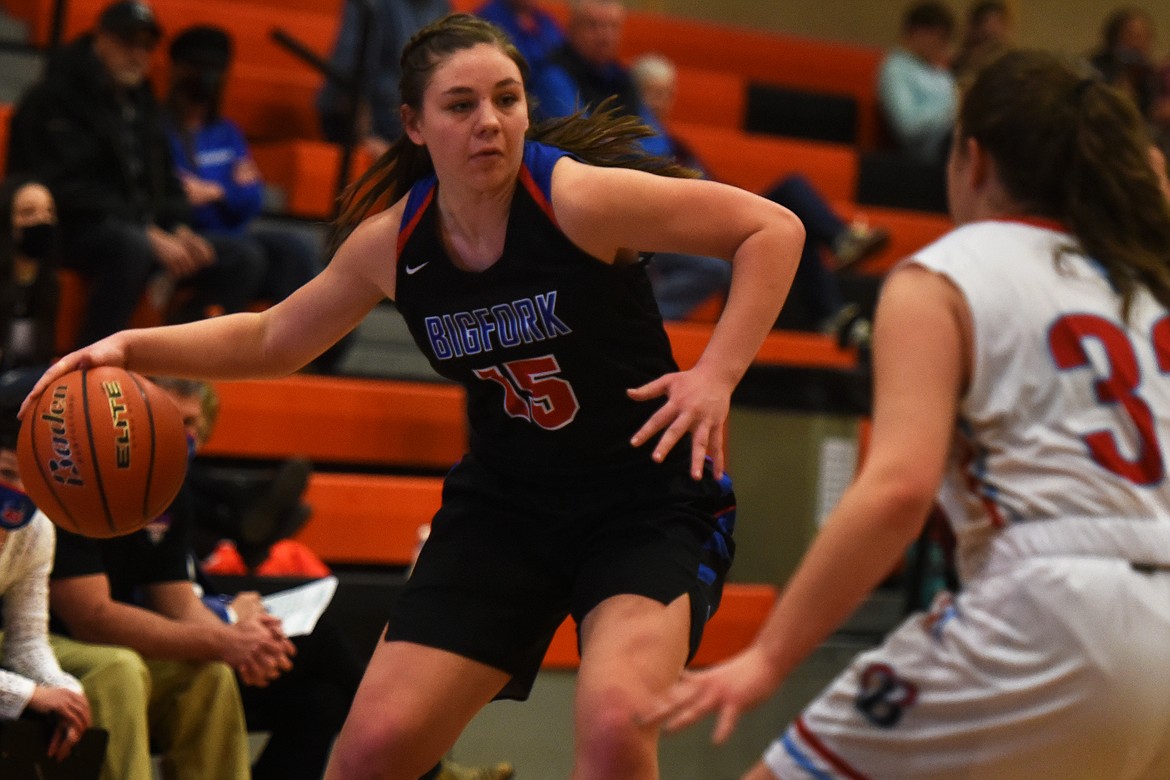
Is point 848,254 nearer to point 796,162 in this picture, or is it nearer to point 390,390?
point 796,162

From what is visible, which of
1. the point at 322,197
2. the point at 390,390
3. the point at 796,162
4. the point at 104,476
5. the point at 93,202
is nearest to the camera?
the point at 104,476

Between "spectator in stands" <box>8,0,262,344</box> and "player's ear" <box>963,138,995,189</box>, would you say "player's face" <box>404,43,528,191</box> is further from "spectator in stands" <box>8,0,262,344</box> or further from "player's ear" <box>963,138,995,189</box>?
"spectator in stands" <box>8,0,262,344</box>

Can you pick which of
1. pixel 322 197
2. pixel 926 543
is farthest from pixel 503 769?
pixel 322 197

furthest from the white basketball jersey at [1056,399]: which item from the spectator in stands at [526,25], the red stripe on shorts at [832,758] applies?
the spectator in stands at [526,25]

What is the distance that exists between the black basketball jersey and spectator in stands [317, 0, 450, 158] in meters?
4.27

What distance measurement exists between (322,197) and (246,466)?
167 cm

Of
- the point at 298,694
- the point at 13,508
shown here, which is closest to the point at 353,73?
the point at 298,694

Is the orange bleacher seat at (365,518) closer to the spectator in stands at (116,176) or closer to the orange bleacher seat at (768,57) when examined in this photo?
the spectator in stands at (116,176)

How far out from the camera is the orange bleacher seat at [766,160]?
8359 mm

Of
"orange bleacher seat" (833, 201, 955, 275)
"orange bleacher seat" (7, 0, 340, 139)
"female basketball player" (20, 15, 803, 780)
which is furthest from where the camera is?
"orange bleacher seat" (833, 201, 955, 275)

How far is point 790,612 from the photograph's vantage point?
6.13ft

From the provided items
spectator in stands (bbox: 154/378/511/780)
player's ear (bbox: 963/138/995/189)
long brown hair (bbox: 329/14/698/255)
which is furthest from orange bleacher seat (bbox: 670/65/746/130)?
player's ear (bbox: 963/138/995/189)

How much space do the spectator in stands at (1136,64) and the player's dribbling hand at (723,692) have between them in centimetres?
650

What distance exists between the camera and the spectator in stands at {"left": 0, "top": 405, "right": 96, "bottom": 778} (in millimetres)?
3318
